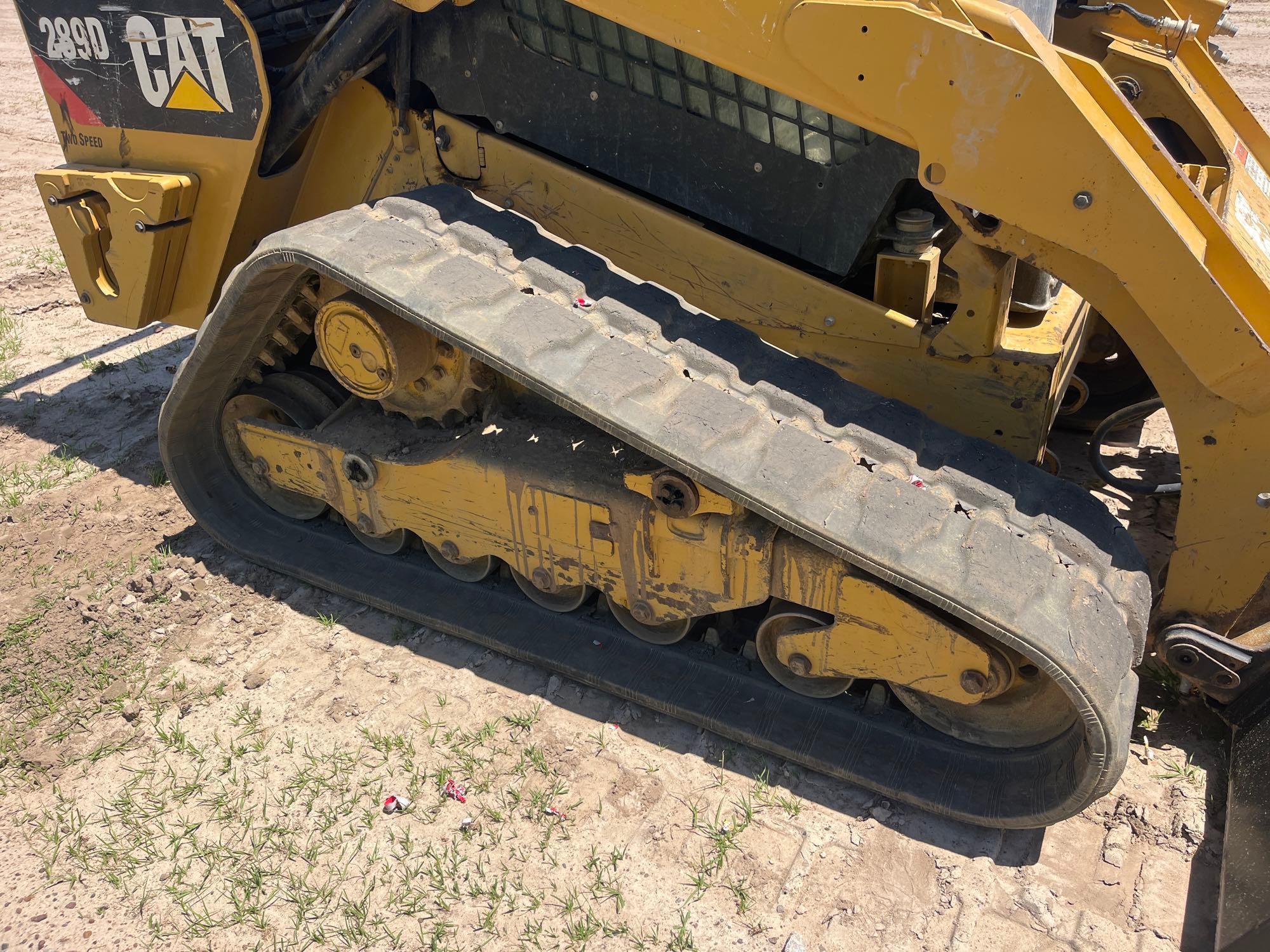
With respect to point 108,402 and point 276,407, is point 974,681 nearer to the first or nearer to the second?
point 276,407

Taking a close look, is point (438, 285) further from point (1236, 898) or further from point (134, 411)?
point (134, 411)

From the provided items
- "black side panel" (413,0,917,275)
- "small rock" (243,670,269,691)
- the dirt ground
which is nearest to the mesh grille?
"black side panel" (413,0,917,275)

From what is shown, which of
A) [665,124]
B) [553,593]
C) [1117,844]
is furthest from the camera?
[553,593]

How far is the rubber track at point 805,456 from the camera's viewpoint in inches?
95.7

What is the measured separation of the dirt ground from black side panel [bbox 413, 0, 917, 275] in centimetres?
157

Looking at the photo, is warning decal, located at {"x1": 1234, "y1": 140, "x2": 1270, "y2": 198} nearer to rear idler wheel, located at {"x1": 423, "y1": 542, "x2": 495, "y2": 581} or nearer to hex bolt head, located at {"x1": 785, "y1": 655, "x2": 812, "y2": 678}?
hex bolt head, located at {"x1": 785, "y1": 655, "x2": 812, "y2": 678}

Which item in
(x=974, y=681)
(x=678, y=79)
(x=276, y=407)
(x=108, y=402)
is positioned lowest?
(x=108, y=402)

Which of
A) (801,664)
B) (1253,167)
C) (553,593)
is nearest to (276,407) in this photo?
(553,593)

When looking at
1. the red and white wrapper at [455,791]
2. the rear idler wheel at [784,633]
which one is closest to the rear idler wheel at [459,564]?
the red and white wrapper at [455,791]

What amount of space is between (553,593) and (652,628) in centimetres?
36

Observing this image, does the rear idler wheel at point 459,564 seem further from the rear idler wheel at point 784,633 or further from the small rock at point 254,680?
the rear idler wheel at point 784,633

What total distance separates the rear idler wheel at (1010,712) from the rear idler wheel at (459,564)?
4.60 feet

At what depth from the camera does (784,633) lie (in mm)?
2994

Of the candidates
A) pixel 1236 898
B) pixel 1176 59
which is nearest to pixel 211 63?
pixel 1176 59
